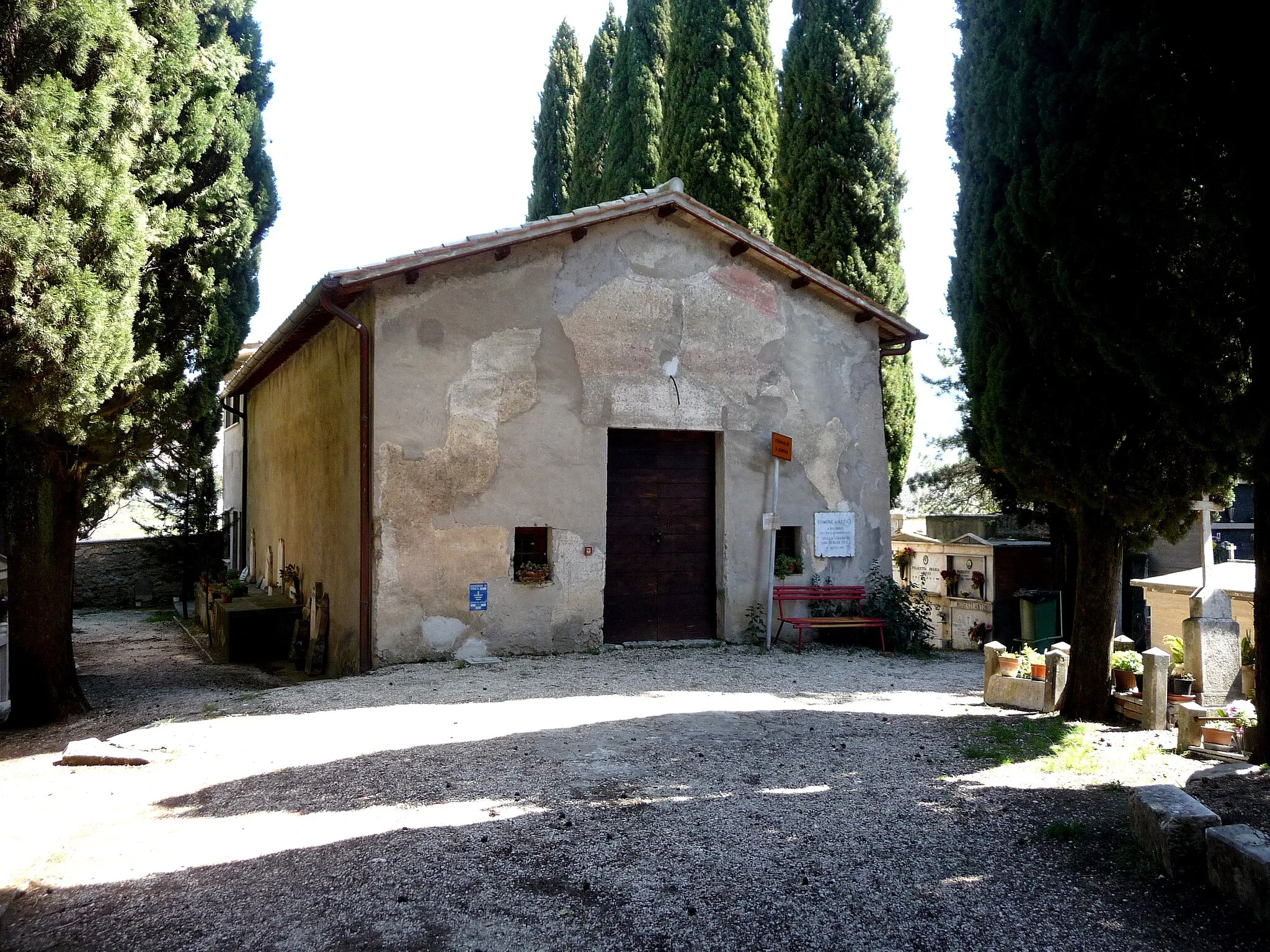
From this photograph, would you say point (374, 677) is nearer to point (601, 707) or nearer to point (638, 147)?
point (601, 707)

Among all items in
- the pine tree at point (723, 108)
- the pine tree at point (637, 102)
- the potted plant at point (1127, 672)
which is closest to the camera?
the potted plant at point (1127, 672)

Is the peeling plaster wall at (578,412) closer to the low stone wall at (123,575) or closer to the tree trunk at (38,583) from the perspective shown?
the tree trunk at (38,583)

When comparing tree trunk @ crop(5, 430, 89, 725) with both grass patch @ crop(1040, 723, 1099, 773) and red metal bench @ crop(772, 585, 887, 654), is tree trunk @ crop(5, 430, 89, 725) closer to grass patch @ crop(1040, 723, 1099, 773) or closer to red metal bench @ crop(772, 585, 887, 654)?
red metal bench @ crop(772, 585, 887, 654)

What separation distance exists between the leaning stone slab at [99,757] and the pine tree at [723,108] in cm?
1575

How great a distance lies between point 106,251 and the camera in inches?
288

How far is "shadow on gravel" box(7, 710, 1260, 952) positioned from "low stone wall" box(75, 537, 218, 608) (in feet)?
53.0

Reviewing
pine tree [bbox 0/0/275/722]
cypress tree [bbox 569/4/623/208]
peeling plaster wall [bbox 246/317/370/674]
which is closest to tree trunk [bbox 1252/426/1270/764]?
peeling plaster wall [bbox 246/317/370/674]

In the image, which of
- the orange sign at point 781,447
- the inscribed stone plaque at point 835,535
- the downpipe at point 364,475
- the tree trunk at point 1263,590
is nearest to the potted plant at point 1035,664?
the tree trunk at point 1263,590

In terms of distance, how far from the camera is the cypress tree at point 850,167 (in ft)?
53.6

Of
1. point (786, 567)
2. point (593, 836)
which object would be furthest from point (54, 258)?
point (786, 567)

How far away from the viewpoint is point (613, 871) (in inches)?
159

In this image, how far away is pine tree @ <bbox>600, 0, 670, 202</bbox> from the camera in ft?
78.4

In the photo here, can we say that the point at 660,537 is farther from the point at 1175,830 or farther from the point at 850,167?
the point at 850,167

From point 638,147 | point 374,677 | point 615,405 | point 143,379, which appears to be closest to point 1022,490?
point 615,405
